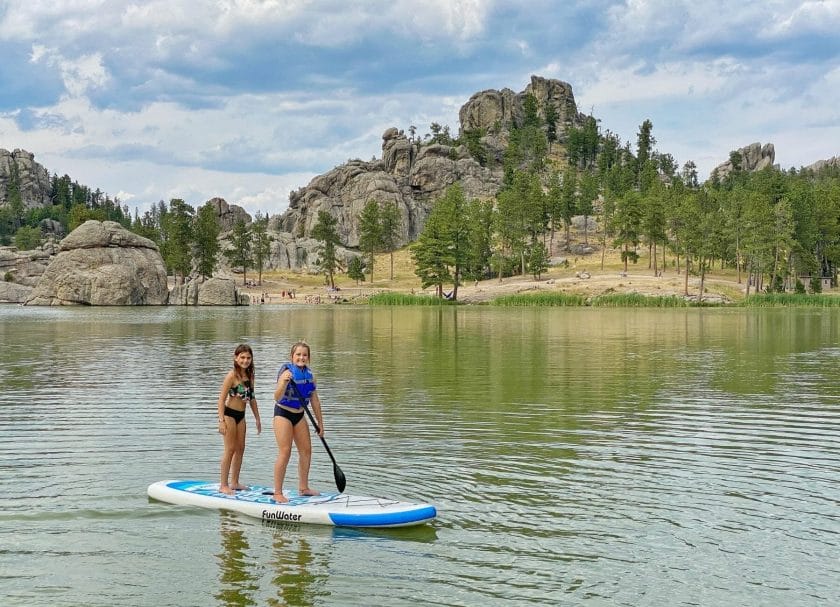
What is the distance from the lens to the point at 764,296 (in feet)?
323

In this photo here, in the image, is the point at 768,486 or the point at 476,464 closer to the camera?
the point at 768,486

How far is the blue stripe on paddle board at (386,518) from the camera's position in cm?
1173

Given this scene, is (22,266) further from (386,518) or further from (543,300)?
(386,518)

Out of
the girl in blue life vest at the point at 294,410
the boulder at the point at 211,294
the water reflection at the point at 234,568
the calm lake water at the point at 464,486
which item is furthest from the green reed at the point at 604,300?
the water reflection at the point at 234,568

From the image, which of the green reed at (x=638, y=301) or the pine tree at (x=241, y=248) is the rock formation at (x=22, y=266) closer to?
the pine tree at (x=241, y=248)

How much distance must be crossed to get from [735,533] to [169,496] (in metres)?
8.49

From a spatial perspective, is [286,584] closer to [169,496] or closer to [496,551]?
[496,551]

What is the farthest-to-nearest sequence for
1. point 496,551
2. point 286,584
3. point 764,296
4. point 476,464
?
point 764,296 → point 476,464 → point 496,551 → point 286,584

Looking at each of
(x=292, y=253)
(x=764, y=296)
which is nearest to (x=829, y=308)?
(x=764, y=296)

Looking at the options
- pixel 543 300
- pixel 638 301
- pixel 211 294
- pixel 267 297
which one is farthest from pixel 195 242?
pixel 638 301

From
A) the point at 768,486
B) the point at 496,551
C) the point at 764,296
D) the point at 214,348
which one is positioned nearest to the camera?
the point at 496,551

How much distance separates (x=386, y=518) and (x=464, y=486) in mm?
2822

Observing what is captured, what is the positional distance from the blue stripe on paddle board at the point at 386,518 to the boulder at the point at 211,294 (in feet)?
332

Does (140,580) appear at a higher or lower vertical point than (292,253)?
lower
